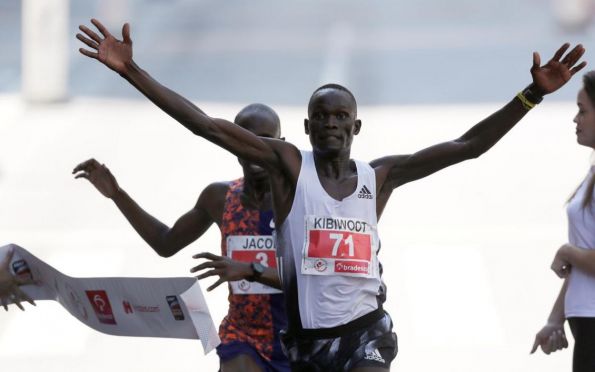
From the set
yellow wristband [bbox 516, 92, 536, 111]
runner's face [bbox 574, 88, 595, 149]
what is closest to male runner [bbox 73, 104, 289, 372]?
yellow wristband [bbox 516, 92, 536, 111]

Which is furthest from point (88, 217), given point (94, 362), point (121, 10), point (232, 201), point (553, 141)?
point (121, 10)

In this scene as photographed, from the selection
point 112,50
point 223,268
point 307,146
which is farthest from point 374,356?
point 307,146

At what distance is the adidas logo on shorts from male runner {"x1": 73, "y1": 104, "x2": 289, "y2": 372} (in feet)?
2.52

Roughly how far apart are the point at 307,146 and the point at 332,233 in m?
10.9

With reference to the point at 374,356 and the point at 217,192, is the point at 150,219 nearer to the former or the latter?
the point at 217,192

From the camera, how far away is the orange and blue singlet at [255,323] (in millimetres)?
6727

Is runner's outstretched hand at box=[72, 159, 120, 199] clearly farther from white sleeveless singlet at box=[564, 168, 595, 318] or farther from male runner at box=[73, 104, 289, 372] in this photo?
white sleeveless singlet at box=[564, 168, 595, 318]

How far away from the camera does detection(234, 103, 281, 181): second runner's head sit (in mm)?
6852

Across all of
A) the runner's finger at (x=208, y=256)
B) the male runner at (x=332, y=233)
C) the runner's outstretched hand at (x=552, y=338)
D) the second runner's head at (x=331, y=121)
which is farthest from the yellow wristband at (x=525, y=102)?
the runner's finger at (x=208, y=256)

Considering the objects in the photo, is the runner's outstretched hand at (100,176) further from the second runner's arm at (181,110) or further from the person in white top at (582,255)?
the person in white top at (582,255)

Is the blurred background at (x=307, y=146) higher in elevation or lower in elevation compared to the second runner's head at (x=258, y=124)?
higher

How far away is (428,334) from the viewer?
10.9 metres

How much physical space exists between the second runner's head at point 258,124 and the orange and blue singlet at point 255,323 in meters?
0.20

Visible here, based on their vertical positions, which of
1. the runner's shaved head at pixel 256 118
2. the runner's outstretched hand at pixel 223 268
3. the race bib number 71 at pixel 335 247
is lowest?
the runner's outstretched hand at pixel 223 268
